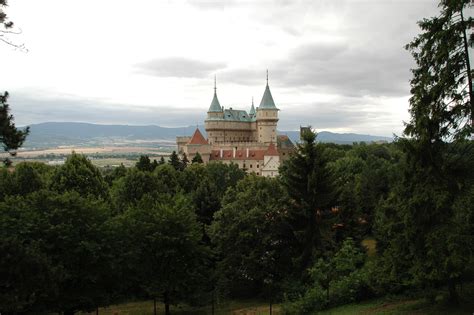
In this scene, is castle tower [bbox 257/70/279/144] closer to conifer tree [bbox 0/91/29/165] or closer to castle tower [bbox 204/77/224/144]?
castle tower [bbox 204/77/224/144]

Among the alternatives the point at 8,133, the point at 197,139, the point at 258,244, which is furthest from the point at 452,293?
the point at 197,139

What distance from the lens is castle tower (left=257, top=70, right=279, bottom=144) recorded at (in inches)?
3947

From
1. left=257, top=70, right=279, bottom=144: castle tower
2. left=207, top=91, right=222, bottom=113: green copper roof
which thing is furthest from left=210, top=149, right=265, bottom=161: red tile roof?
left=207, top=91, right=222, bottom=113: green copper roof

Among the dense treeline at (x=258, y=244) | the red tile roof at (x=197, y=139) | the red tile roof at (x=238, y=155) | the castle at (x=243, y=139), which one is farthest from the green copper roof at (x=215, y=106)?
the dense treeline at (x=258, y=244)

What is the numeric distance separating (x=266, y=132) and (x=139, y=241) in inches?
3225

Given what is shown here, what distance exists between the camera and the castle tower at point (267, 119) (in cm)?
10025

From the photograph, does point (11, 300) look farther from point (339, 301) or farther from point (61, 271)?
point (339, 301)

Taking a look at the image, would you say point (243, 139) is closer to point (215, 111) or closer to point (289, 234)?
point (215, 111)

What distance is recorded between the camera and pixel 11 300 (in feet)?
46.3

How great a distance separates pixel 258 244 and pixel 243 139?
85.8 m

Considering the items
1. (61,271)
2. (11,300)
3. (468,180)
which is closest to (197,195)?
(61,271)

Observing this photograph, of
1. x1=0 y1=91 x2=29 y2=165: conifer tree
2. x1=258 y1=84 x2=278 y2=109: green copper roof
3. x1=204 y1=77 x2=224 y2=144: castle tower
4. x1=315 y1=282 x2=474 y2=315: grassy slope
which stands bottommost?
x1=315 y1=282 x2=474 y2=315: grassy slope

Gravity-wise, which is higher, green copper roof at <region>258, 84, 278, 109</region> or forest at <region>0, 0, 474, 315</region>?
green copper roof at <region>258, 84, 278, 109</region>

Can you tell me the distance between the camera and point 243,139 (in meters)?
109
